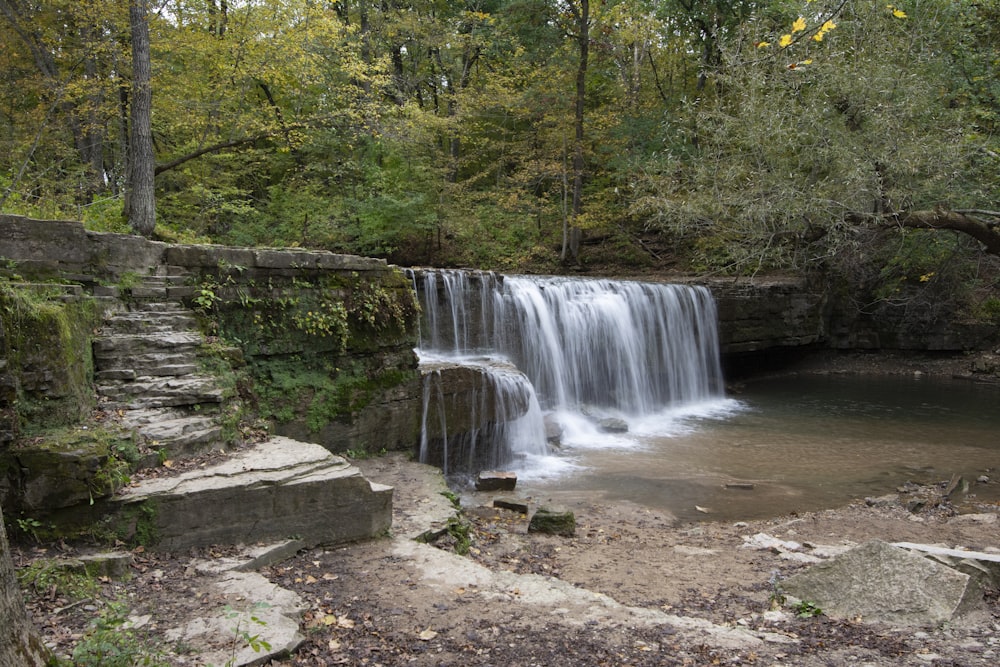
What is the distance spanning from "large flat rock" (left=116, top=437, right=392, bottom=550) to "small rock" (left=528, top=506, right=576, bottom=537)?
1807mm

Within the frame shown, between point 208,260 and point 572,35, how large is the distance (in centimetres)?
1556

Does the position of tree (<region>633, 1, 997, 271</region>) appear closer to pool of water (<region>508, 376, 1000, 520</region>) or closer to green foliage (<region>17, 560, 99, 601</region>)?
pool of water (<region>508, 376, 1000, 520</region>)

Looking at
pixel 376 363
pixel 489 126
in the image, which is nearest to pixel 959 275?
pixel 489 126

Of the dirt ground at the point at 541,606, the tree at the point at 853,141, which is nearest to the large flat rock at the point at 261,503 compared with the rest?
the dirt ground at the point at 541,606

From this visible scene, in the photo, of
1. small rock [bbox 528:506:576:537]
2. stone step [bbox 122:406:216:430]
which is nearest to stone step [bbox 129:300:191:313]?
stone step [bbox 122:406:216:430]

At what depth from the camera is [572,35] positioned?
1912 cm

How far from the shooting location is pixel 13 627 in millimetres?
2438

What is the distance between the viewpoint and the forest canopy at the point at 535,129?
11641mm

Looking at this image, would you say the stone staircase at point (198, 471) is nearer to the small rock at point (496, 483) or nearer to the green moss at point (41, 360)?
the green moss at point (41, 360)

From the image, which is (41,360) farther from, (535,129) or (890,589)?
(535,129)

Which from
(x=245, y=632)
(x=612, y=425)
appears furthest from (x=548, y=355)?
(x=245, y=632)

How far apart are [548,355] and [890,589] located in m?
8.95

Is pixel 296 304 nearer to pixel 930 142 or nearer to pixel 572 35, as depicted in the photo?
pixel 930 142

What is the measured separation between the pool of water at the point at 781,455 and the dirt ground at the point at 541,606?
1.91 metres
